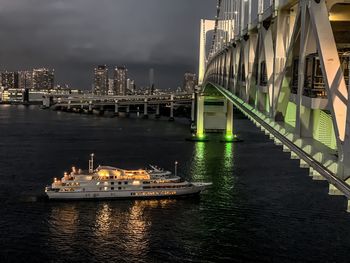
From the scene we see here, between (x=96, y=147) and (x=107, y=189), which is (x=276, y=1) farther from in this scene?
(x=96, y=147)

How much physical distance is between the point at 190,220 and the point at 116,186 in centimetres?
701

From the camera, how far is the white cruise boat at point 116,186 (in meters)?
25.6

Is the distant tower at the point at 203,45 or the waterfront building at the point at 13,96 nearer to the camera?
the distant tower at the point at 203,45

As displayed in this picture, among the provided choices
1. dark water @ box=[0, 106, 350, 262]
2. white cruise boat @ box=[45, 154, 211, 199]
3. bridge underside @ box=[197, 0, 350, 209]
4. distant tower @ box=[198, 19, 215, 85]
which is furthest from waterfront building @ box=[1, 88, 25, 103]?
bridge underside @ box=[197, 0, 350, 209]

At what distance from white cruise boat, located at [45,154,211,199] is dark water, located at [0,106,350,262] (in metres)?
0.83

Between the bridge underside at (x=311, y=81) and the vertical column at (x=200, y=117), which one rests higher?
the bridge underside at (x=311, y=81)

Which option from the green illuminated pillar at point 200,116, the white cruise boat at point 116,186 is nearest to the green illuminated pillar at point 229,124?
the green illuminated pillar at point 200,116

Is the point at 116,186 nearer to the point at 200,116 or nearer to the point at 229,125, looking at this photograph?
the point at 229,125

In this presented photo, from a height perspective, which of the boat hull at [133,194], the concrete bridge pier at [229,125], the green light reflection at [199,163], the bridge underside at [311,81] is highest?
the bridge underside at [311,81]

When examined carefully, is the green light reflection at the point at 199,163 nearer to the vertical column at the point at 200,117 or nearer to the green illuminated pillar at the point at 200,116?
the vertical column at the point at 200,117

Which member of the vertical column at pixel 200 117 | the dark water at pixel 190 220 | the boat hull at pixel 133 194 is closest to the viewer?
the dark water at pixel 190 220

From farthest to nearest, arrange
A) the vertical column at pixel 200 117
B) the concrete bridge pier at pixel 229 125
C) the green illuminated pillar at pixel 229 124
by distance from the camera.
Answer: the vertical column at pixel 200 117 < the green illuminated pillar at pixel 229 124 < the concrete bridge pier at pixel 229 125

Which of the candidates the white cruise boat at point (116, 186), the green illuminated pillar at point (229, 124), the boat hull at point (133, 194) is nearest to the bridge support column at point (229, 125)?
the green illuminated pillar at point (229, 124)

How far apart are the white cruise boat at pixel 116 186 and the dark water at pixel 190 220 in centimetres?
83
